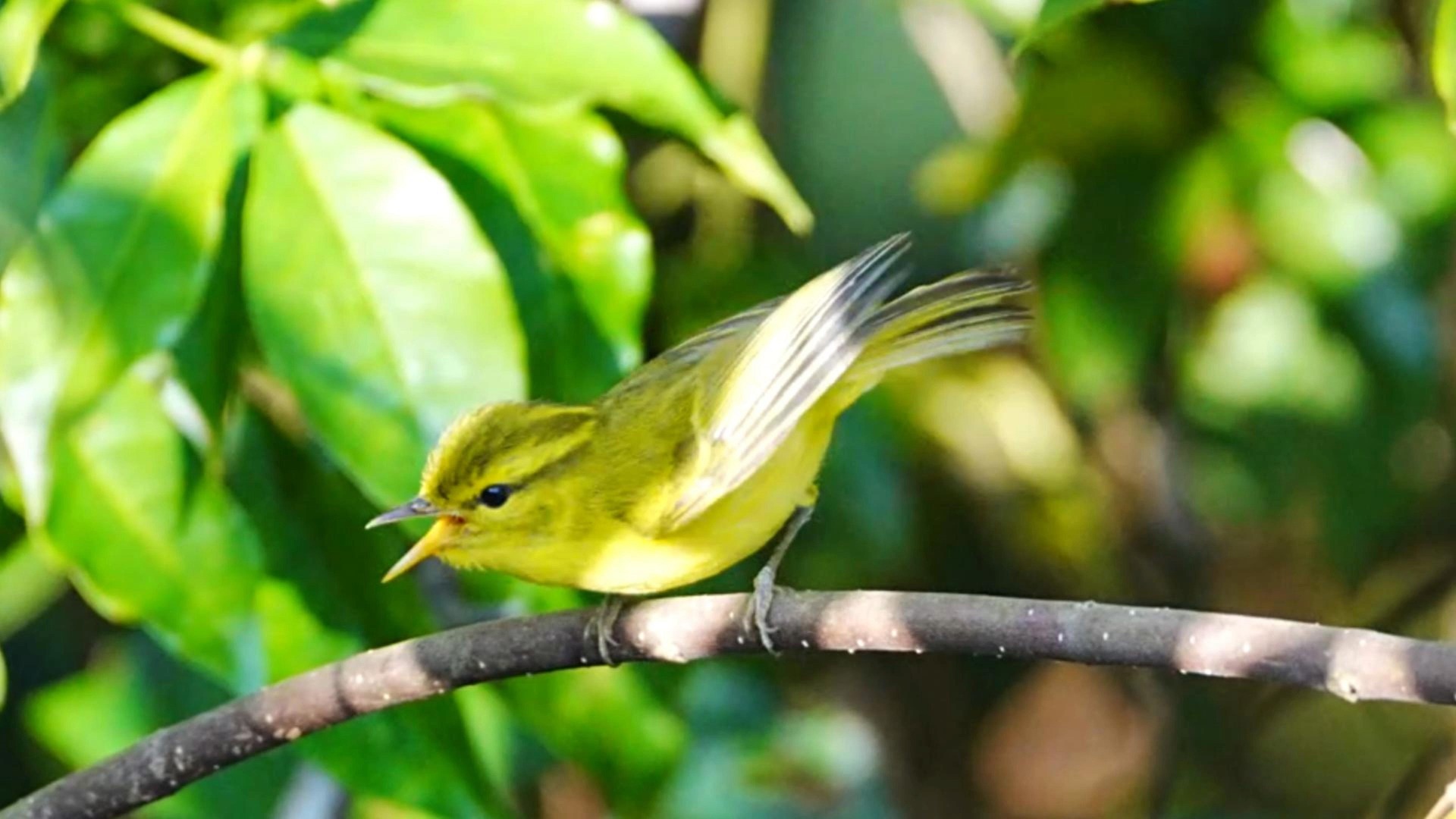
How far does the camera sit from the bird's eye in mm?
1703

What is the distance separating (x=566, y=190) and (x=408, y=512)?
32 cm

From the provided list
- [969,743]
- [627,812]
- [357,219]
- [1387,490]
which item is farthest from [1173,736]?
[357,219]

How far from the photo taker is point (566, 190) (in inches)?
68.9

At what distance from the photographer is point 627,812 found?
81.0 inches

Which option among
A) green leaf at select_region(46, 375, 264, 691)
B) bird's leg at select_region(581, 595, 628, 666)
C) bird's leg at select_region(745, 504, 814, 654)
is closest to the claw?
bird's leg at select_region(745, 504, 814, 654)

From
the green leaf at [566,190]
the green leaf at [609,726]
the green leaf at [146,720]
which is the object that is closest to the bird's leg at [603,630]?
the green leaf at [566,190]

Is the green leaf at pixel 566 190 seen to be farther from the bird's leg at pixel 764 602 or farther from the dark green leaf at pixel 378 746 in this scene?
the dark green leaf at pixel 378 746

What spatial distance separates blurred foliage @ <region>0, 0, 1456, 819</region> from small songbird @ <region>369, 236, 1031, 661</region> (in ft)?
0.27

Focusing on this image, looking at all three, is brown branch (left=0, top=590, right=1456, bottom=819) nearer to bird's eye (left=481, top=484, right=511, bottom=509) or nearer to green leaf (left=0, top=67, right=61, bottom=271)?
bird's eye (left=481, top=484, right=511, bottom=509)

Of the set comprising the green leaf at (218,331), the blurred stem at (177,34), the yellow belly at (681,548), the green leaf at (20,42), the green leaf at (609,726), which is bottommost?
the green leaf at (609,726)

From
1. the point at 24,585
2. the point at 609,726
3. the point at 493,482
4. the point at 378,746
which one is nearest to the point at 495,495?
the point at 493,482

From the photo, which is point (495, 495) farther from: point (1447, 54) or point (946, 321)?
point (1447, 54)

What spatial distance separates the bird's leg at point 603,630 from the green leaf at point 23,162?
580 mm

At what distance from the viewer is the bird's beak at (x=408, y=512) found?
1625 mm
